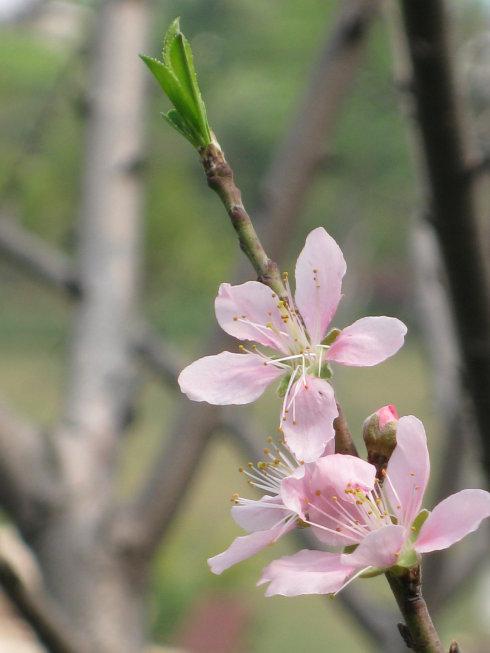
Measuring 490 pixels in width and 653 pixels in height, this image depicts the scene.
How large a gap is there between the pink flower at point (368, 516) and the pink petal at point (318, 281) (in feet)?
0.11

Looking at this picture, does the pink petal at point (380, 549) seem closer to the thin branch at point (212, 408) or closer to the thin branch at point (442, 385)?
the thin branch at point (442, 385)

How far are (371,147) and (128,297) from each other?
1.74 metres

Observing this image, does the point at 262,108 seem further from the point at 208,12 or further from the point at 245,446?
the point at 245,446

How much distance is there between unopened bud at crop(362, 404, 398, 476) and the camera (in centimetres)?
22

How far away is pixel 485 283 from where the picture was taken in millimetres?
542

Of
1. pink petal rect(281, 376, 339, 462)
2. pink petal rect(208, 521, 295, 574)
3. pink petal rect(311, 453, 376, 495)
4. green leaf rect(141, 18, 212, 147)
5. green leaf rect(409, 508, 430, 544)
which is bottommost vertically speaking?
green leaf rect(409, 508, 430, 544)

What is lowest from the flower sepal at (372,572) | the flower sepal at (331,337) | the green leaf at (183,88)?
the flower sepal at (372,572)

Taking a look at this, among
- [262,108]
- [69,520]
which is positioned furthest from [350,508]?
[262,108]

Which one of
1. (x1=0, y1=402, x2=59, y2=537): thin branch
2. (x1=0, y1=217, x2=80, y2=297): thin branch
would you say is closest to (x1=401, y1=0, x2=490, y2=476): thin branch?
(x1=0, y1=402, x2=59, y2=537): thin branch

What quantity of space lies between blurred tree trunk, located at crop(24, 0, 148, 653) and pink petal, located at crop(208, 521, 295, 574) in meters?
0.52

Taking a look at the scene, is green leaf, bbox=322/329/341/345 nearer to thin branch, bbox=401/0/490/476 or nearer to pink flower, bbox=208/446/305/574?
pink flower, bbox=208/446/305/574

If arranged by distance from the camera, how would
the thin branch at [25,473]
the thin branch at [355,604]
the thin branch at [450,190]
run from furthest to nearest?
the thin branch at [355,604], the thin branch at [25,473], the thin branch at [450,190]

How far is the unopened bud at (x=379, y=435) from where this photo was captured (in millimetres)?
223

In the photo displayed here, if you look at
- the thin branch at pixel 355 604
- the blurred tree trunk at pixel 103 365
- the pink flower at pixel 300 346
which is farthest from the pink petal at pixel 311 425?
the thin branch at pixel 355 604
